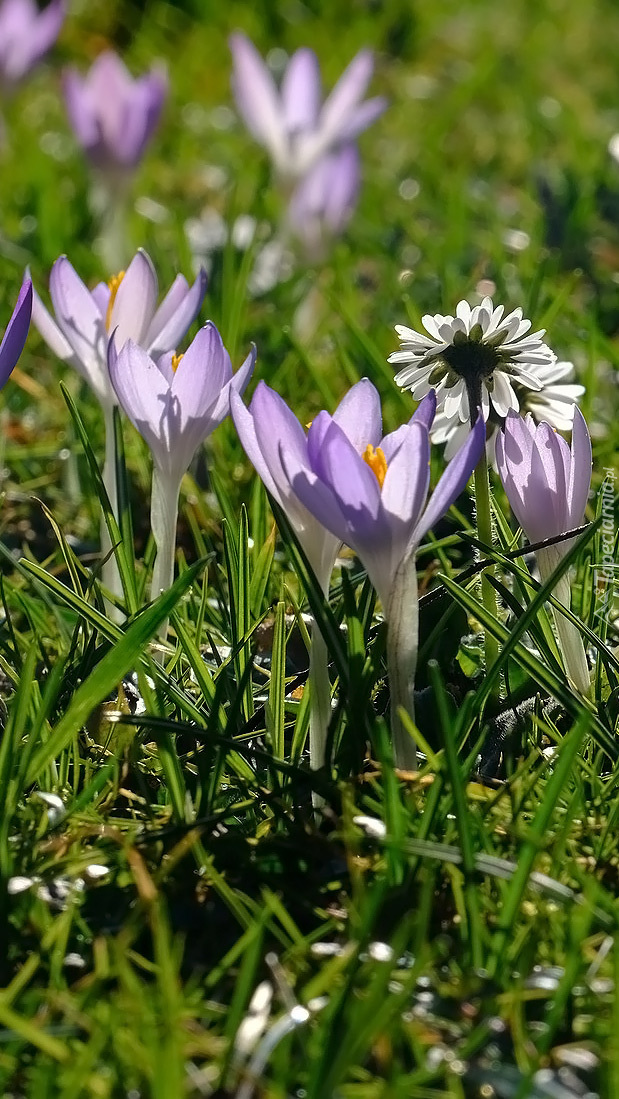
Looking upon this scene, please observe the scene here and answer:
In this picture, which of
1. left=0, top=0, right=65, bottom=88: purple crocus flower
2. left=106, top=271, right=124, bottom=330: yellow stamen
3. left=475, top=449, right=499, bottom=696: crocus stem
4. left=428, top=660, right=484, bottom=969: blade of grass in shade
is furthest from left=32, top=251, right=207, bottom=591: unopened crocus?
left=0, top=0, right=65, bottom=88: purple crocus flower

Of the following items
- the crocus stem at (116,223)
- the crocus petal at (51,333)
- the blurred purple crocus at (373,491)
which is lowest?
the blurred purple crocus at (373,491)

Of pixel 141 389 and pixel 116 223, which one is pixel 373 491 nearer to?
pixel 141 389

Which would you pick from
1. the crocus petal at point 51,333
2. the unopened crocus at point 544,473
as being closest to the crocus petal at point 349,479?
the unopened crocus at point 544,473

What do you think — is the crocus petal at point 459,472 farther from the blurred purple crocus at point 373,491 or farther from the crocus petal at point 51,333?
the crocus petal at point 51,333

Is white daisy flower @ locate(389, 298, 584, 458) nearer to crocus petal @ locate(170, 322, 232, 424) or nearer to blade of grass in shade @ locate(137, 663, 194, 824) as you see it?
crocus petal @ locate(170, 322, 232, 424)

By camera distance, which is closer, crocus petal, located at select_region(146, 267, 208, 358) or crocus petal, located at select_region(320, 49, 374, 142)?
crocus petal, located at select_region(146, 267, 208, 358)

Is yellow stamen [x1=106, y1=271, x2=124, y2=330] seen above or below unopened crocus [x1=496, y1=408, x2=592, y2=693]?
above

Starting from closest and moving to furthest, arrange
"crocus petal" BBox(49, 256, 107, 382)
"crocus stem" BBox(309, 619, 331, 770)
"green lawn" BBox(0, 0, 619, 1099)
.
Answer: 1. "green lawn" BBox(0, 0, 619, 1099)
2. "crocus stem" BBox(309, 619, 331, 770)
3. "crocus petal" BBox(49, 256, 107, 382)

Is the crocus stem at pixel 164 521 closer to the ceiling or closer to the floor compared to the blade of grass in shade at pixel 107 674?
closer to the ceiling
